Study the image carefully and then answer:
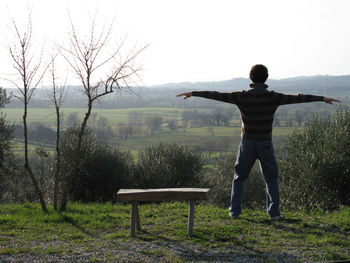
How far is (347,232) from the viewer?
22.0ft

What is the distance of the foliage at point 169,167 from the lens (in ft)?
82.3

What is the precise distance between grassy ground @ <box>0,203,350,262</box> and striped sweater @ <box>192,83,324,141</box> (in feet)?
5.70

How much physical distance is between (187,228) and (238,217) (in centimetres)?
130

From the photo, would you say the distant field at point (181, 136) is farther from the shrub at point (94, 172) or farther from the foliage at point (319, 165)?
the foliage at point (319, 165)

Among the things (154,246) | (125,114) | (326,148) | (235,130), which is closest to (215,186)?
(326,148)

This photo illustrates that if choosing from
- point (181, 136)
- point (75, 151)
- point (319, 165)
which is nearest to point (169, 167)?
point (75, 151)

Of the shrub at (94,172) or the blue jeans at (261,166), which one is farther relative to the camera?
the shrub at (94,172)

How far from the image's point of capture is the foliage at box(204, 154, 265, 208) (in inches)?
1191

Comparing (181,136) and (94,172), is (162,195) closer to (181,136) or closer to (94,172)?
(94,172)

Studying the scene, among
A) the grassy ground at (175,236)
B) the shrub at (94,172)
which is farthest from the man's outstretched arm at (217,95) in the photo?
the shrub at (94,172)

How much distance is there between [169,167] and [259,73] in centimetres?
1999

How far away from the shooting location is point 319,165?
17.4 meters

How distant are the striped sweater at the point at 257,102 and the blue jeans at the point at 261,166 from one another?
6.9 inches

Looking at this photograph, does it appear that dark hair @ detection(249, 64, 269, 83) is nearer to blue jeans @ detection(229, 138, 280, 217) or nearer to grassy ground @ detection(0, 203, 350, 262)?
blue jeans @ detection(229, 138, 280, 217)
